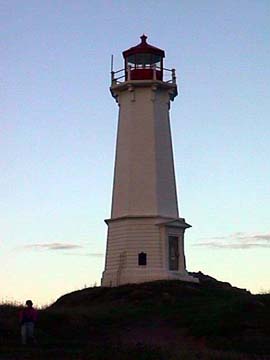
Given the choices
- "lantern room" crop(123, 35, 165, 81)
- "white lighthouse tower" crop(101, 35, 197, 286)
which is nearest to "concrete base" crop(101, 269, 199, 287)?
"white lighthouse tower" crop(101, 35, 197, 286)

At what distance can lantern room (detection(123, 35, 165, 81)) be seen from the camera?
3875 cm

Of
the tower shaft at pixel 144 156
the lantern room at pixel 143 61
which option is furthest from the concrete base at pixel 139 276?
the lantern room at pixel 143 61

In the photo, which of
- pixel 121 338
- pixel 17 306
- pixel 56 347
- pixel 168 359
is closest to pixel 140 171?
pixel 17 306

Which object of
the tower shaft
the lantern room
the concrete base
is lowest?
the concrete base

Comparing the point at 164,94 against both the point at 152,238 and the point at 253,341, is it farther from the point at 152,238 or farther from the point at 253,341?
the point at 253,341

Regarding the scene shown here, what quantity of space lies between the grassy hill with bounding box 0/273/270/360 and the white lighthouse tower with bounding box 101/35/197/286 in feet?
10.3

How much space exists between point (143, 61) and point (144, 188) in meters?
7.23

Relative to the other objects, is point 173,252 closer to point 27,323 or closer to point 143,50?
point 143,50

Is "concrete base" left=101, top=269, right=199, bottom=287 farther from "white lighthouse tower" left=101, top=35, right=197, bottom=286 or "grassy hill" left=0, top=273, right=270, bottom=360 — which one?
"grassy hill" left=0, top=273, right=270, bottom=360

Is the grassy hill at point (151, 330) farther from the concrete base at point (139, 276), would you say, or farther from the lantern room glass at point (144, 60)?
the lantern room glass at point (144, 60)

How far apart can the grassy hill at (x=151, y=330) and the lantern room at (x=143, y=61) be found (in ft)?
38.9

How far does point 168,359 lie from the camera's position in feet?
54.2

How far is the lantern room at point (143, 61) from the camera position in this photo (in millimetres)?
38750

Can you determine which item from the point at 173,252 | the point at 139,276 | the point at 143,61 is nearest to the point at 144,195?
the point at 173,252
